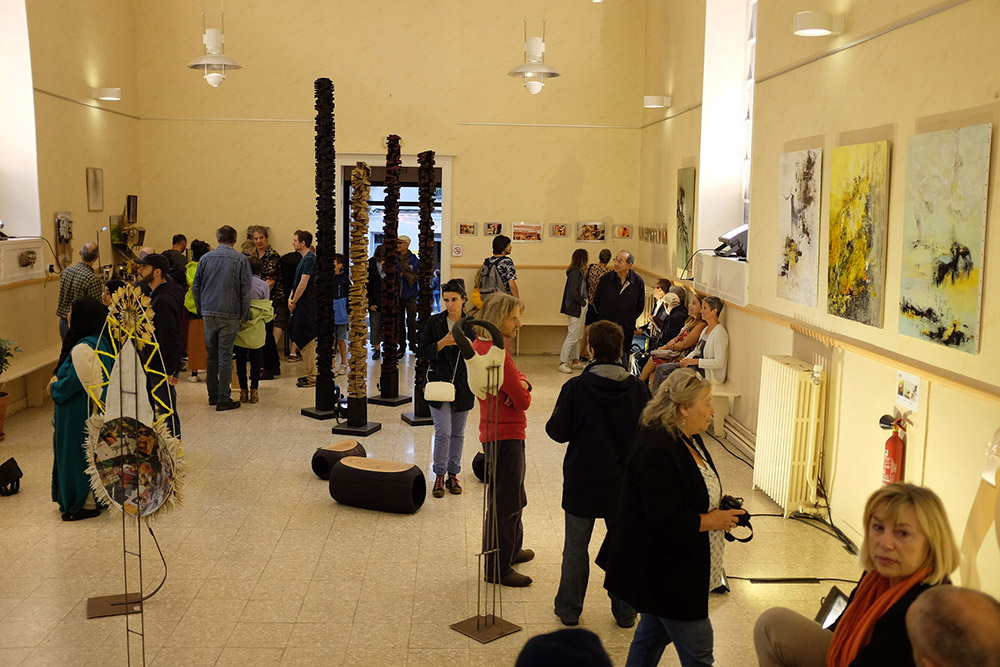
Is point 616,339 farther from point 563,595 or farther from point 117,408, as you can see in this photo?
point 117,408

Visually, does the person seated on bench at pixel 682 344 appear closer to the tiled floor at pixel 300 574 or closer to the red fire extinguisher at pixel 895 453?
the tiled floor at pixel 300 574

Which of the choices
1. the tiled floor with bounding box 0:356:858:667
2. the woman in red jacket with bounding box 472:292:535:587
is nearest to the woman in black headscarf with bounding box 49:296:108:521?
the tiled floor with bounding box 0:356:858:667

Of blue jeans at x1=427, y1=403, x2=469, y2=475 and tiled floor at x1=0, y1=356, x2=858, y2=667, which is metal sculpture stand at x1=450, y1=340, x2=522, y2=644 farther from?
blue jeans at x1=427, y1=403, x2=469, y2=475

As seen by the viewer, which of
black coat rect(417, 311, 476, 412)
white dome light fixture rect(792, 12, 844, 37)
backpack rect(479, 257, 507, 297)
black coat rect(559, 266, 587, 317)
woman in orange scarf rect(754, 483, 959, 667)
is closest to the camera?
woman in orange scarf rect(754, 483, 959, 667)

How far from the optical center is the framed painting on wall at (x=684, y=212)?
11570 millimetres

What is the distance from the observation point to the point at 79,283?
9898 mm

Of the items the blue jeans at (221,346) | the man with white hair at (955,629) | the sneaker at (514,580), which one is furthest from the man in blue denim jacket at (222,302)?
the man with white hair at (955,629)

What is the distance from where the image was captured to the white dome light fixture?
6.70 metres

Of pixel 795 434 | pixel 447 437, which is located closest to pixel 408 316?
pixel 447 437

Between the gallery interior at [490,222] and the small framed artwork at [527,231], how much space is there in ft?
0.36

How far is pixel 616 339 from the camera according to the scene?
16.7ft

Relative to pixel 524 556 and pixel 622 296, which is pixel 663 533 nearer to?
pixel 524 556

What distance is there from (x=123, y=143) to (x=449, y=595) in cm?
1057

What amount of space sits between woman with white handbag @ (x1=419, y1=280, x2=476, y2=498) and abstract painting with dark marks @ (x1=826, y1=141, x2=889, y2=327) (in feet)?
9.04
